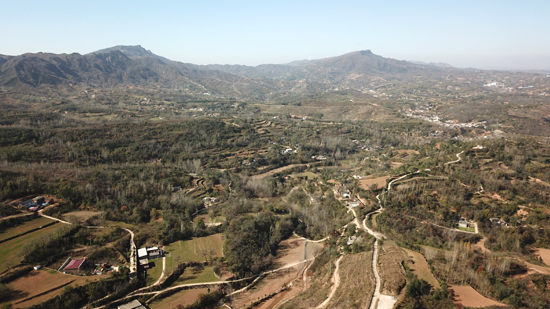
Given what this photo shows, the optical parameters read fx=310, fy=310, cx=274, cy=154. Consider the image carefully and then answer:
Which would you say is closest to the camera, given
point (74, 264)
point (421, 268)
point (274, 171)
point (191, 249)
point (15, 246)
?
point (74, 264)

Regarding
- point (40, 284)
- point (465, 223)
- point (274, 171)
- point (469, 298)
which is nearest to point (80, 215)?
point (40, 284)

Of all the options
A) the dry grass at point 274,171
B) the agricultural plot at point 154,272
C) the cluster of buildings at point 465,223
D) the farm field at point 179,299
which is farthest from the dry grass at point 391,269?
the dry grass at point 274,171

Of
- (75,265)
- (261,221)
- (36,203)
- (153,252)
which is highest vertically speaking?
(36,203)

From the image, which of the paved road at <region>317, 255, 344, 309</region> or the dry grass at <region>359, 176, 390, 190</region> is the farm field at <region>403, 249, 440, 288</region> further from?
the dry grass at <region>359, 176, 390, 190</region>

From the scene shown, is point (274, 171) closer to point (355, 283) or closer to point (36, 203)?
point (36, 203)

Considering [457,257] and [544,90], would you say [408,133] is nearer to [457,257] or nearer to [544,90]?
[457,257]

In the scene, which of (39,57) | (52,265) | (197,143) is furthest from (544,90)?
(39,57)

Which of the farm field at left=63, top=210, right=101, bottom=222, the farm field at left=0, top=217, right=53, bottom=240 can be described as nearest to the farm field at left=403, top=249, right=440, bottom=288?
the farm field at left=63, top=210, right=101, bottom=222

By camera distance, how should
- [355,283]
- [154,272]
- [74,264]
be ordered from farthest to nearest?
[154,272], [74,264], [355,283]
